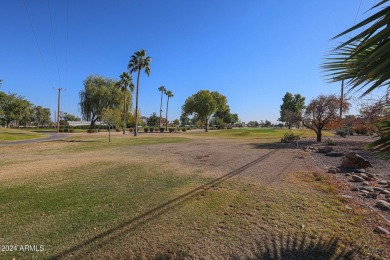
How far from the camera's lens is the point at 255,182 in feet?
24.2

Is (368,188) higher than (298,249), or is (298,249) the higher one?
(368,188)

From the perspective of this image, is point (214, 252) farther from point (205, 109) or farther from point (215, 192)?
point (205, 109)

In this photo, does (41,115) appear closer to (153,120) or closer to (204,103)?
(153,120)

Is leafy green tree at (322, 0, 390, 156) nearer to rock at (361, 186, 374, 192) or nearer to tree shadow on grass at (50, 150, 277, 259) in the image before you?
tree shadow on grass at (50, 150, 277, 259)

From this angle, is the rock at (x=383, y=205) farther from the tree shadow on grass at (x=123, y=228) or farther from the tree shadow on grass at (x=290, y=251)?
the tree shadow on grass at (x=123, y=228)

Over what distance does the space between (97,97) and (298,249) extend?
169 ft

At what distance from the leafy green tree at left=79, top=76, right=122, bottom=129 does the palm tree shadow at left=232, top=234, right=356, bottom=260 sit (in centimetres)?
4952

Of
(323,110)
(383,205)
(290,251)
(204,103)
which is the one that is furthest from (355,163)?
(204,103)

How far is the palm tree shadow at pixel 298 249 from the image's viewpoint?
329 centimetres

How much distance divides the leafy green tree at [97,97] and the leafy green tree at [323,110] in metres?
39.2

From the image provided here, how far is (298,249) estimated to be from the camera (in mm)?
3447

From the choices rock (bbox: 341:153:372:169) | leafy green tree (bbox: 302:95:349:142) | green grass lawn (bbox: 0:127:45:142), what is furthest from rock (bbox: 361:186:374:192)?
green grass lawn (bbox: 0:127:45:142)

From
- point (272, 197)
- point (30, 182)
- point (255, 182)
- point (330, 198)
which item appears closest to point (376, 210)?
point (330, 198)

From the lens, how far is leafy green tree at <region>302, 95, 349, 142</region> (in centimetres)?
2230
